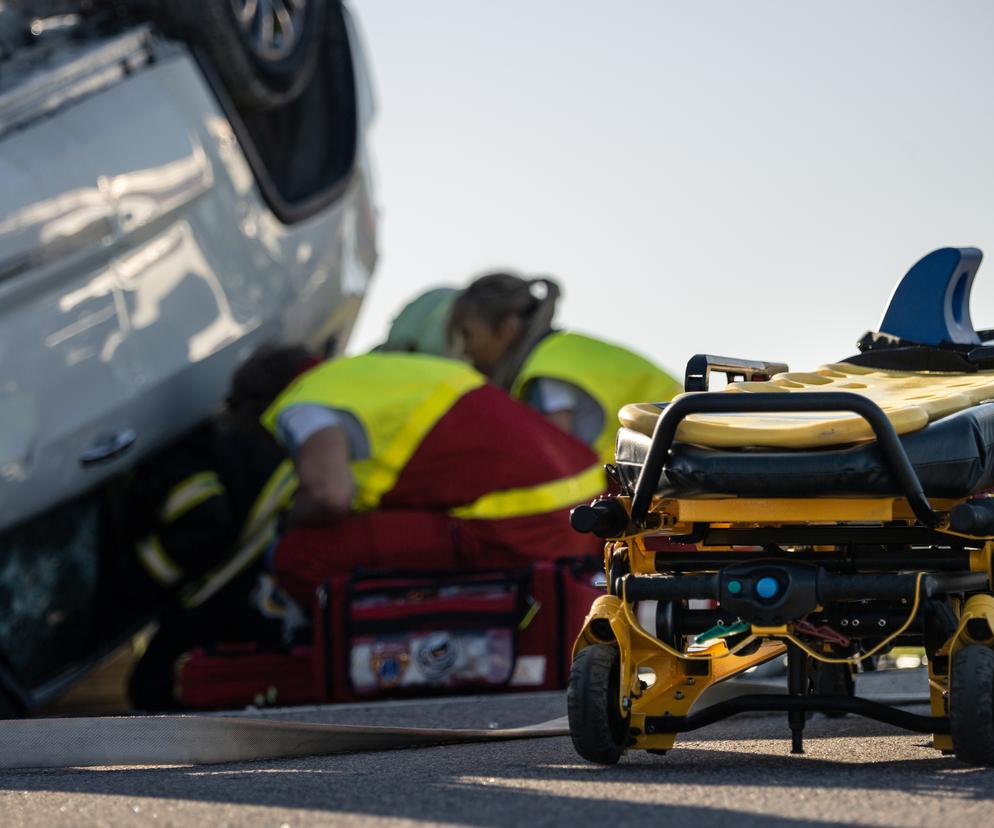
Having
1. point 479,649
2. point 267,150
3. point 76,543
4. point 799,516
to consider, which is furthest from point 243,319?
point 799,516

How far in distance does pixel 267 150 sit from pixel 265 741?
395 centimetres

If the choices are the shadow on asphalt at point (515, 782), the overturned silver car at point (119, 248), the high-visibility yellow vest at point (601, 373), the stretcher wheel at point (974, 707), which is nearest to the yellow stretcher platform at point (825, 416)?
the stretcher wheel at point (974, 707)

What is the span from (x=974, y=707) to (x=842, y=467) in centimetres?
47

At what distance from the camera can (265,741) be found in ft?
12.5

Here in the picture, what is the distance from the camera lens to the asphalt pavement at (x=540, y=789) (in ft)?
8.96

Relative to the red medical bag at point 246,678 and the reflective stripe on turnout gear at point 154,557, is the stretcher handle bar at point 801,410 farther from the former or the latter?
the reflective stripe on turnout gear at point 154,557

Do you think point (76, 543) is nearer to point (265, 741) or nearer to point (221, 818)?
point (265, 741)

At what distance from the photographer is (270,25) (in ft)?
23.3

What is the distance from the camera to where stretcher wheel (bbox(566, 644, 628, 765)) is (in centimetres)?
343

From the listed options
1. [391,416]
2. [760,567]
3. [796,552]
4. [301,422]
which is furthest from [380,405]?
[760,567]

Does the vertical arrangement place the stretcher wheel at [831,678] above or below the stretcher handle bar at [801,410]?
below

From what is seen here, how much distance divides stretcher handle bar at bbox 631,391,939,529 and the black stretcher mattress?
0.04 m

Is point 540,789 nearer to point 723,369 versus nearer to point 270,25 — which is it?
point 723,369

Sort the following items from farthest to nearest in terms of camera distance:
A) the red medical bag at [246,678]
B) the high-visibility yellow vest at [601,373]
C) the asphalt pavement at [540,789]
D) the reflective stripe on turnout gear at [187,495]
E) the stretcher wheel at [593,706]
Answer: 1. the high-visibility yellow vest at [601,373]
2. the reflective stripe on turnout gear at [187,495]
3. the red medical bag at [246,678]
4. the stretcher wheel at [593,706]
5. the asphalt pavement at [540,789]
